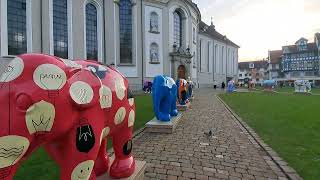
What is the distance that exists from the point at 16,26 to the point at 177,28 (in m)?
21.1

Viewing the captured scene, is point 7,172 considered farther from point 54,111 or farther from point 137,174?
point 137,174

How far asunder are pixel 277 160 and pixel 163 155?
2.52m

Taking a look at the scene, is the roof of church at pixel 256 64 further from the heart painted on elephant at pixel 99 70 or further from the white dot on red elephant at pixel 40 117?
the white dot on red elephant at pixel 40 117

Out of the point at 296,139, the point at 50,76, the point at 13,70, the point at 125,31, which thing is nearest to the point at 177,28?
the point at 125,31

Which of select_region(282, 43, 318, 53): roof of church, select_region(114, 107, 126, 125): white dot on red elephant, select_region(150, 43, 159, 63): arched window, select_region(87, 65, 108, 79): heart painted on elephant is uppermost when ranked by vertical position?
select_region(282, 43, 318, 53): roof of church

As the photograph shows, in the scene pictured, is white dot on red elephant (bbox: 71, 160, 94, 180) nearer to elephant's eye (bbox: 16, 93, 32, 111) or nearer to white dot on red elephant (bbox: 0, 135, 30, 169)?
white dot on red elephant (bbox: 0, 135, 30, 169)

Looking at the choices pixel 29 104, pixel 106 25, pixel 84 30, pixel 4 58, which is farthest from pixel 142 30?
pixel 29 104

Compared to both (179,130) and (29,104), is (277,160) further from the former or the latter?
(29,104)

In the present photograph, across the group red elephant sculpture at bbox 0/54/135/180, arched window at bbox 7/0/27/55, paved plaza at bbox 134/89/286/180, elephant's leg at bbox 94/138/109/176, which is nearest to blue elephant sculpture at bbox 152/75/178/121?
paved plaza at bbox 134/89/286/180

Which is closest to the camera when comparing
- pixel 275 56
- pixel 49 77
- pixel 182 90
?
pixel 49 77

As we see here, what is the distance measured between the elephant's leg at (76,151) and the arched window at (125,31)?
3060 cm

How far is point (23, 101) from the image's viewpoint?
2148mm

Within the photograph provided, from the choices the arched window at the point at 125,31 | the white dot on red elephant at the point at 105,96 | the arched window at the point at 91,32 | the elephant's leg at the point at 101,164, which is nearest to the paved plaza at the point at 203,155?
the elephant's leg at the point at 101,164

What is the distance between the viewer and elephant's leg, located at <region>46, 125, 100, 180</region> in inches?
105
